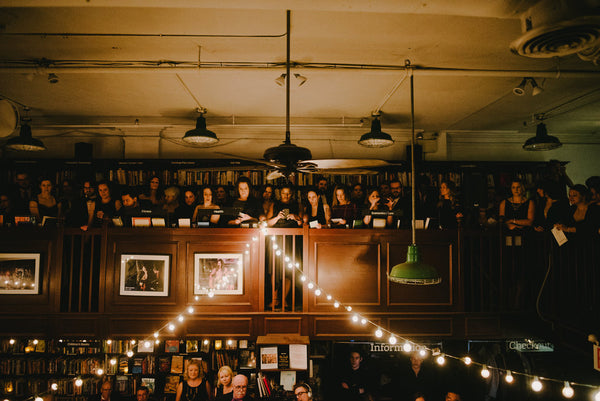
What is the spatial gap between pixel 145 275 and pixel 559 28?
16.0ft

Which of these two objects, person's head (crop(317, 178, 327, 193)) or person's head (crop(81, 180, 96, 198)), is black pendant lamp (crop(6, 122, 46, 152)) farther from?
person's head (crop(317, 178, 327, 193))

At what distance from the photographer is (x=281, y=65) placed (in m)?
4.12

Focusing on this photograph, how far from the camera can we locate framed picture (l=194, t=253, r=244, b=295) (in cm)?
475

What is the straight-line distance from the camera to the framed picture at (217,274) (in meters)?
4.75

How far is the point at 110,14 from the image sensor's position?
3207 mm

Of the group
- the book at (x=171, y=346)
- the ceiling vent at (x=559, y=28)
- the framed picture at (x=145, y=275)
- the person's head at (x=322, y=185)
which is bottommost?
the book at (x=171, y=346)

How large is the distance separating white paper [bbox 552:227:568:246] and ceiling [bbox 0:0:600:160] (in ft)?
6.07

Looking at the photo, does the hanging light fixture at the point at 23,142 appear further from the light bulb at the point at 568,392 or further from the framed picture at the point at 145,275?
the light bulb at the point at 568,392

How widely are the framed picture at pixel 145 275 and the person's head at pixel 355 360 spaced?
3080mm

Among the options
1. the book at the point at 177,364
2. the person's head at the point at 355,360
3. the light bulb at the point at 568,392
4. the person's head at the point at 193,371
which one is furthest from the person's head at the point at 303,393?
the light bulb at the point at 568,392

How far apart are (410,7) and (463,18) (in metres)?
1.05

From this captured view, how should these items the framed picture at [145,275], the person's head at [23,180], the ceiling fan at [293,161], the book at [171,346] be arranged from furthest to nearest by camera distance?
the person's head at [23,180] → the book at [171,346] → the framed picture at [145,275] → the ceiling fan at [293,161]

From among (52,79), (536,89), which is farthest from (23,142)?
(536,89)

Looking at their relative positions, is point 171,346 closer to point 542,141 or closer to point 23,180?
point 23,180
